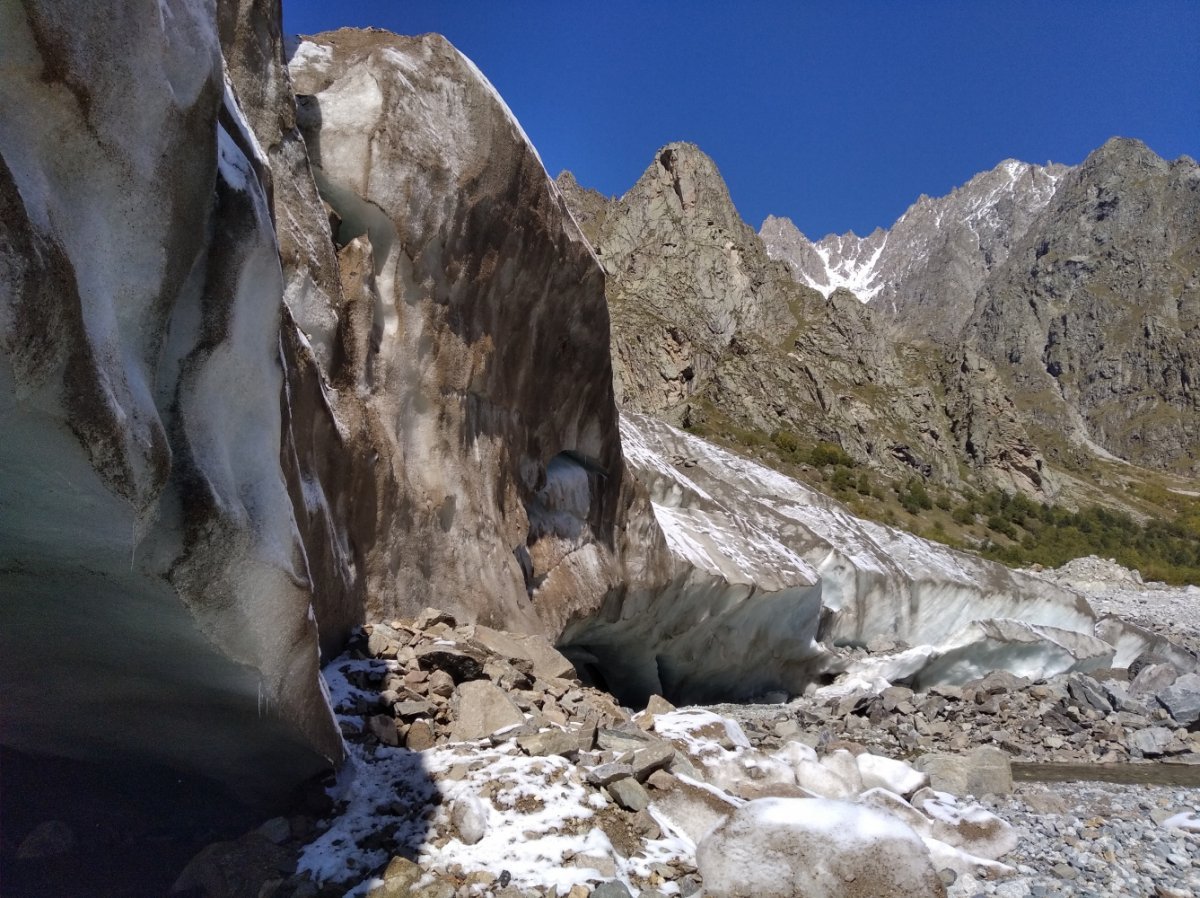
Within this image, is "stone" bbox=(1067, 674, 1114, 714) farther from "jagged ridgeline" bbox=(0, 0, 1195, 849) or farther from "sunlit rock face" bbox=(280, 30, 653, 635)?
"sunlit rock face" bbox=(280, 30, 653, 635)

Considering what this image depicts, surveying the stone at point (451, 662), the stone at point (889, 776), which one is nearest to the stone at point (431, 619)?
the stone at point (451, 662)

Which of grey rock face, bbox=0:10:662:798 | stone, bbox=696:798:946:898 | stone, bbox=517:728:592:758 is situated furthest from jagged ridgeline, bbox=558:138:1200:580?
stone, bbox=696:798:946:898

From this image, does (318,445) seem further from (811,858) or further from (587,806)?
(811,858)

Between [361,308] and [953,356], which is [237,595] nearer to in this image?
[361,308]

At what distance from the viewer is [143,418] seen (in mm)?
2977

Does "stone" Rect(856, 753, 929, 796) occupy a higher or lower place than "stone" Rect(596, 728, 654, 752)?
lower

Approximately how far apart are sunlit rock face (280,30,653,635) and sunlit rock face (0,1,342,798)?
2.31m

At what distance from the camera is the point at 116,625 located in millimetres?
3467

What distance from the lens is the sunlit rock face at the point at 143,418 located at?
2.62 meters

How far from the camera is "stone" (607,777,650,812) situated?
15.6 feet

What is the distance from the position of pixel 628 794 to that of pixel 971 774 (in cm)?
530

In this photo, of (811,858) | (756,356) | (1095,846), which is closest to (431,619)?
(811,858)

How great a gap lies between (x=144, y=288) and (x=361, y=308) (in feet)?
13.4

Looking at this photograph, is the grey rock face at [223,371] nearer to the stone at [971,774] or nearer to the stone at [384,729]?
the stone at [384,729]
